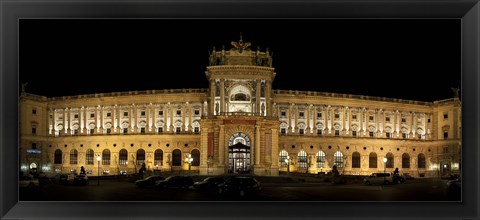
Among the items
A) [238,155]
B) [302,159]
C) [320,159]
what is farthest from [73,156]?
[320,159]

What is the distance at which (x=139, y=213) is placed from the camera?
22.0 m

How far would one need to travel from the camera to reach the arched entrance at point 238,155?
243 feet

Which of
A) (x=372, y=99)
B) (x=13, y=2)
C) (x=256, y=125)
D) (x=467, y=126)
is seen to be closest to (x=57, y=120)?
(x=256, y=125)

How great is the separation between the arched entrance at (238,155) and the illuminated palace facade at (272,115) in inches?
278

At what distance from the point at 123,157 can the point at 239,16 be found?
6820 cm

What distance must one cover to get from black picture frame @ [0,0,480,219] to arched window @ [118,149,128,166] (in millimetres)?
64966

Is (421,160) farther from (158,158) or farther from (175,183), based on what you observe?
(175,183)

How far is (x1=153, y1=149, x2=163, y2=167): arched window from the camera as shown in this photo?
8488cm

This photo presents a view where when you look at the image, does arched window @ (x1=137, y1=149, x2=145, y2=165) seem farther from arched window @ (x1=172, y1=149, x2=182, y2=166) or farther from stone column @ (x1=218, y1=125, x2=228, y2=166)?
stone column @ (x1=218, y1=125, x2=228, y2=166)

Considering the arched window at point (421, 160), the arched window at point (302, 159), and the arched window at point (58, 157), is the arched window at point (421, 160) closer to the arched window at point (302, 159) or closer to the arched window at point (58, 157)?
the arched window at point (302, 159)

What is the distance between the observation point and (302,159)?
85438mm

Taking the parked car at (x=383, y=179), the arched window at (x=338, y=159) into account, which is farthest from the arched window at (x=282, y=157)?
the parked car at (x=383, y=179)

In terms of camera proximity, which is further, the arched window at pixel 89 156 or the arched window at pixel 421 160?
the arched window at pixel 421 160

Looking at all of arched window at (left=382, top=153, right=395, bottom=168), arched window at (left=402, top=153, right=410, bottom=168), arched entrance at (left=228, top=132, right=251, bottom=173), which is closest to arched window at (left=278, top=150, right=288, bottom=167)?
arched entrance at (left=228, top=132, right=251, bottom=173)
